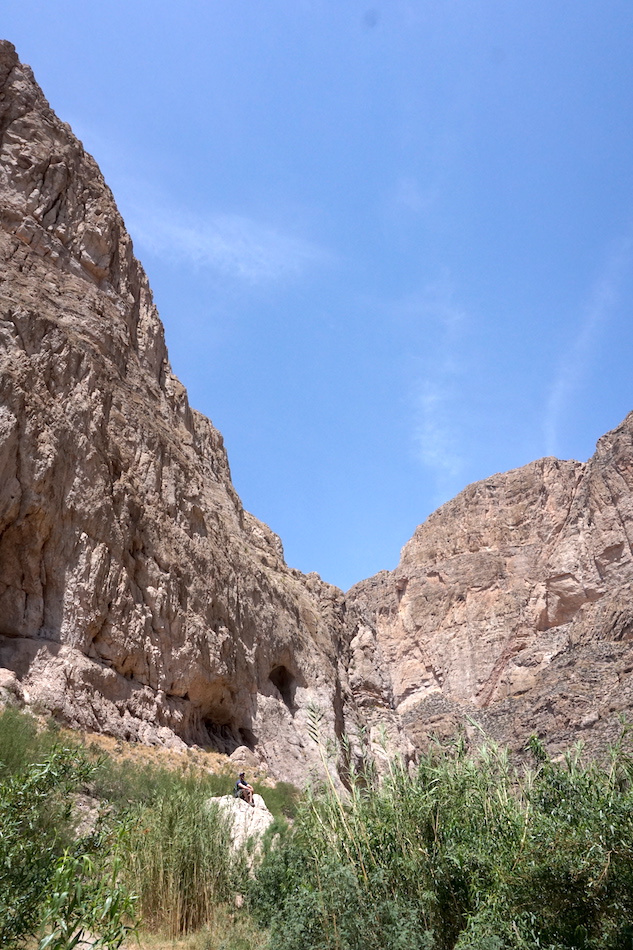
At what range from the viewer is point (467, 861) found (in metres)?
4.79

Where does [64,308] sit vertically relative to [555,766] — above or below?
above

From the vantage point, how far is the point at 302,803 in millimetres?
6129

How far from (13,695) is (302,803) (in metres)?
8.67

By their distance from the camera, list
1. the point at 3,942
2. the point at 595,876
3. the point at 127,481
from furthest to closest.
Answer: the point at 127,481
the point at 595,876
the point at 3,942

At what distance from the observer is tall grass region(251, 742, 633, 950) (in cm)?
427

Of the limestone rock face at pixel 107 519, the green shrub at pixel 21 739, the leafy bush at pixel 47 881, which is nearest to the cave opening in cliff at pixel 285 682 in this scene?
the limestone rock face at pixel 107 519

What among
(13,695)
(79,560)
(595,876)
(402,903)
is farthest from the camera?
(79,560)

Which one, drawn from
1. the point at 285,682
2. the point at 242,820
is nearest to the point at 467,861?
the point at 242,820

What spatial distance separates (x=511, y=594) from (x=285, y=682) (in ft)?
223

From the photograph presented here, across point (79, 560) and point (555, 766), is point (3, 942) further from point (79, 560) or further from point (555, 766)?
point (79, 560)

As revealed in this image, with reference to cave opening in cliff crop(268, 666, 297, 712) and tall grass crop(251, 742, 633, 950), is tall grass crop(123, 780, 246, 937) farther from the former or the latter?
cave opening in cliff crop(268, 666, 297, 712)

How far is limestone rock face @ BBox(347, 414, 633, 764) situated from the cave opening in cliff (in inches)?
1344

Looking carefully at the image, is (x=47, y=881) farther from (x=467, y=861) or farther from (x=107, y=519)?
(x=107, y=519)

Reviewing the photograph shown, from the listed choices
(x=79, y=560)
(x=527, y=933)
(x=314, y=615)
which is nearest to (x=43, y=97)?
(x=79, y=560)
